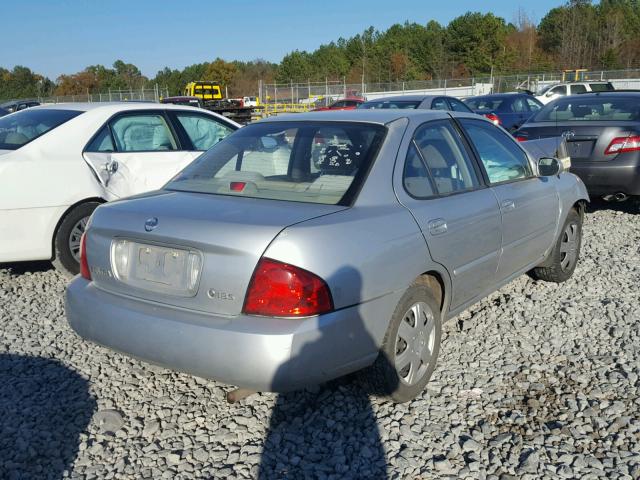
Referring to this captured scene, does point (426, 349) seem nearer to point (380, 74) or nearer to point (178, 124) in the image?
point (178, 124)

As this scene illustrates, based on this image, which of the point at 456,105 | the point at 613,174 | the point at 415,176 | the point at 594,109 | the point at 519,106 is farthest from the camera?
the point at 519,106

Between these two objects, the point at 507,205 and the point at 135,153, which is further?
the point at 135,153

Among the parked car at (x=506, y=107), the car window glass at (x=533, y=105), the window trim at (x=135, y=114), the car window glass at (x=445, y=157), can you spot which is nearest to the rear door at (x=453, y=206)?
the car window glass at (x=445, y=157)

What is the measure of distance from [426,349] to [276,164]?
135 centimetres

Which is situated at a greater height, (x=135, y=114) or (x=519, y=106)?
(x=519, y=106)

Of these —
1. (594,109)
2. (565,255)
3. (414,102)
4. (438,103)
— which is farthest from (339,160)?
(438,103)

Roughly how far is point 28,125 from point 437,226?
13.8 feet

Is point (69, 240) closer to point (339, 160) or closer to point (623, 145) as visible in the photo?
point (339, 160)

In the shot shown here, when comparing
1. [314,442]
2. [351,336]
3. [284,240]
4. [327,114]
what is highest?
[327,114]

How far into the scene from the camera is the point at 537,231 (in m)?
4.68

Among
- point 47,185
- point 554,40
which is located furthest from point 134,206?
point 554,40

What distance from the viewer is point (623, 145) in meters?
7.58

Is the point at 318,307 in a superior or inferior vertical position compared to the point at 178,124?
inferior

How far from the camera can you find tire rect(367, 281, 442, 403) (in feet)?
10.3
